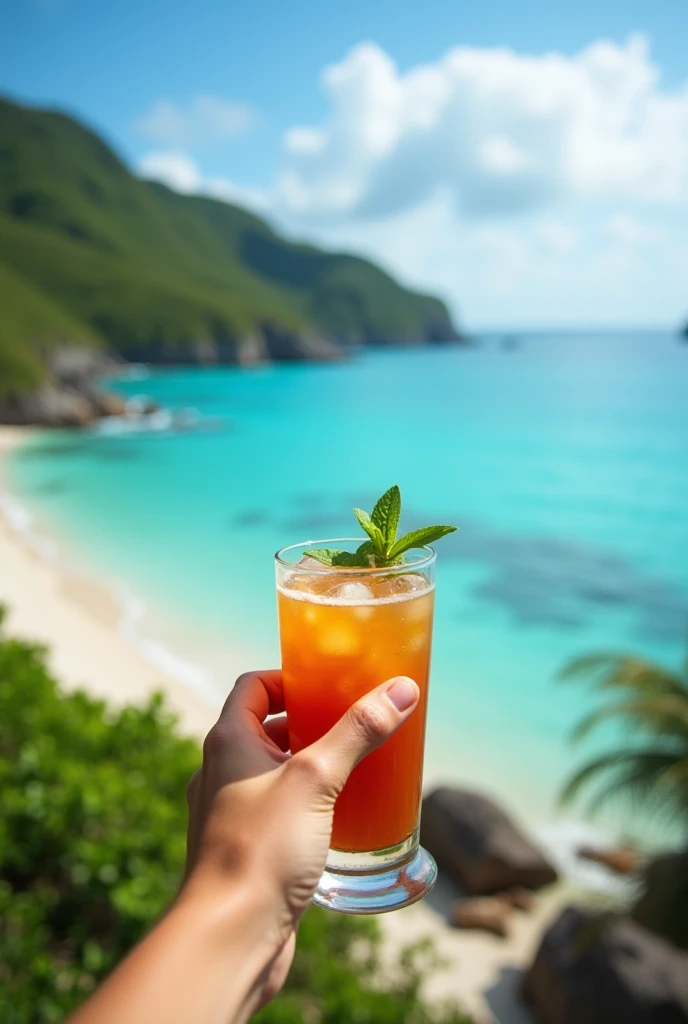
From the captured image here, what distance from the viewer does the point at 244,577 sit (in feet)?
72.1

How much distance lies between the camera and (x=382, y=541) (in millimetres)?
1892

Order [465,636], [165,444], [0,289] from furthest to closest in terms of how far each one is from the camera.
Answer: [0,289]
[165,444]
[465,636]

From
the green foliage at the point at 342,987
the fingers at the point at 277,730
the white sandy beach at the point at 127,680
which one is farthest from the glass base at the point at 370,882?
the white sandy beach at the point at 127,680

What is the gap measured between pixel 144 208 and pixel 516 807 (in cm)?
18535

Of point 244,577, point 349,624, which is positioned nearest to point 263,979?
point 349,624

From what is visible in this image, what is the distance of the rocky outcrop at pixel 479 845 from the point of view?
10234mm

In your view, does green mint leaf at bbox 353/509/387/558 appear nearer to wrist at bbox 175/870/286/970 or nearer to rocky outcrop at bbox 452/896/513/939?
wrist at bbox 175/870/286/970

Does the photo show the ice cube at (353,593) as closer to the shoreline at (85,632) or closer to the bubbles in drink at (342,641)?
the bubbles in drink at (342,641)

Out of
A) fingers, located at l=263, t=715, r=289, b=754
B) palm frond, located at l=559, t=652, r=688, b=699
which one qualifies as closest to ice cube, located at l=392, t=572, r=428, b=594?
fingers, located at l=263, t=715, r=289, b=754

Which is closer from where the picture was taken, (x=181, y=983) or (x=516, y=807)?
(x=181, y=983)

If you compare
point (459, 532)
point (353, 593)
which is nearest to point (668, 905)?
point (353, 593)

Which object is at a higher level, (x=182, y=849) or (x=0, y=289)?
(x=0, y=289)

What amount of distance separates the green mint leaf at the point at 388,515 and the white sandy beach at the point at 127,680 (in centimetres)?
575

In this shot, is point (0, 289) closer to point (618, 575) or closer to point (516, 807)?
point (618, 575)
